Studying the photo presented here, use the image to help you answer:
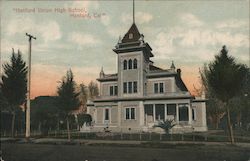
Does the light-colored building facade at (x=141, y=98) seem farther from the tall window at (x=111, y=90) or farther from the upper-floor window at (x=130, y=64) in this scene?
the tall window at (x=111, y=90)

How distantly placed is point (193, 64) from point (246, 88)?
33.1m

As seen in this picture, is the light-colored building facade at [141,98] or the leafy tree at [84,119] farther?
the leafy tree at [84,119]

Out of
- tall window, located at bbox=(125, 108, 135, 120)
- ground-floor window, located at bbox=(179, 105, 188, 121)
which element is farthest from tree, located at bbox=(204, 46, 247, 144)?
tall window, located at bbox=(125, 108, 135, 120)

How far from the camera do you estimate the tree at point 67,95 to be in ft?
88.6

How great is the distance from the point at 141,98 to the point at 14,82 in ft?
55.4

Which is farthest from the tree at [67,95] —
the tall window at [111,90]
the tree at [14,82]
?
the tall window at [111,90]

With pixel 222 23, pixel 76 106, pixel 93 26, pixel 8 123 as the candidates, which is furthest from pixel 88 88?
pixel 222 23

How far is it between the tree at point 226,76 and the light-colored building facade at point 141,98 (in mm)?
15804

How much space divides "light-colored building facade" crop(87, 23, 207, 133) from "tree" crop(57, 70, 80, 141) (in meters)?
13.1

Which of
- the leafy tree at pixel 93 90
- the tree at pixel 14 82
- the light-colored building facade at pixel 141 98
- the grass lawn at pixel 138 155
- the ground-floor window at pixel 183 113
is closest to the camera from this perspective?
the grass lawn at pixel 138 155

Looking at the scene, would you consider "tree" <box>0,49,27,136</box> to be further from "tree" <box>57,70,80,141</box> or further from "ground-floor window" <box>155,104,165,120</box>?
"ground-floor window" <box>155,104,165,120</box>

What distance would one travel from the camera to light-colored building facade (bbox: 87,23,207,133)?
38.6m

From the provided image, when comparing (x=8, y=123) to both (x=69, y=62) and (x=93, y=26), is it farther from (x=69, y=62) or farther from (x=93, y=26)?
(x=93, y=26)

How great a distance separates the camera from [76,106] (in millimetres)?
27719
